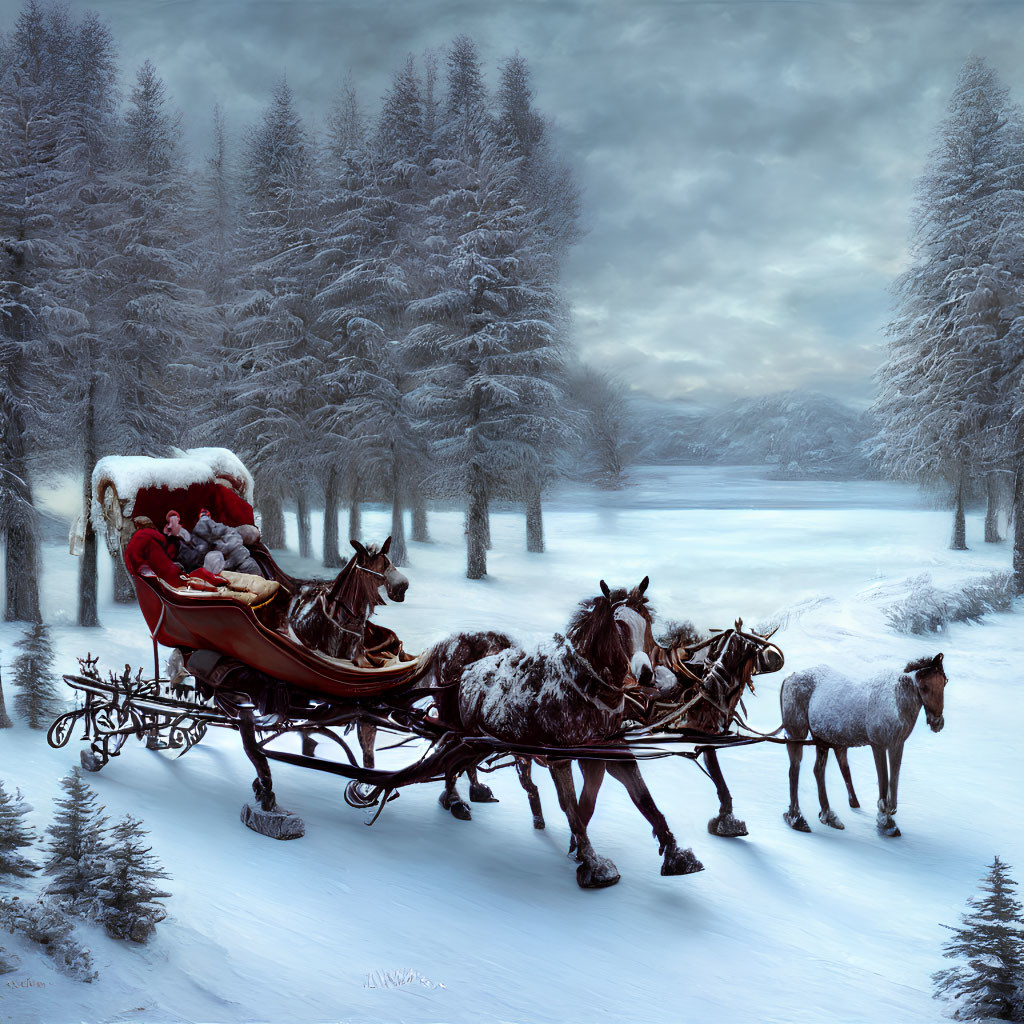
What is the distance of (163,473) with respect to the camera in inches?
219

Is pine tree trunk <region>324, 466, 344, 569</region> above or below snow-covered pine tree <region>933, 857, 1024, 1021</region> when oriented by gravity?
above

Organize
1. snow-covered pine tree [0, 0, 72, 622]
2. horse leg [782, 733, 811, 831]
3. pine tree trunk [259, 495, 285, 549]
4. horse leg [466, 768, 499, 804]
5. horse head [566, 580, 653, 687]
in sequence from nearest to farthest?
horse head [566, 580, 653, 687] < horse leg [782, 733, 811, 831] < horse leg [466, 768, 499, 804] < snow-covered pine tree [0, 0, 72, 622] < pine tree trunk [259, 495, 285, 549]

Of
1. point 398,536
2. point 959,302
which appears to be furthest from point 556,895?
point 398,536

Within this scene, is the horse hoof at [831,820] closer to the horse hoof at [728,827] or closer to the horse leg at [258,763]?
the horse hoof at [728,827]

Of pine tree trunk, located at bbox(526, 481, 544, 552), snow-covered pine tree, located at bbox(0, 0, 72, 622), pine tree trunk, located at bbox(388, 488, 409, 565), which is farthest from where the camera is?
pine tree trunk, located at bbox(388, 488, 409, 565)

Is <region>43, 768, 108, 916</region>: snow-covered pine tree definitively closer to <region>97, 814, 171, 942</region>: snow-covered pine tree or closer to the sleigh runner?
<region>97, 814, 171, 942</region>: snow-covered pine tree

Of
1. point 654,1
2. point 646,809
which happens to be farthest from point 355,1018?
point 654,1

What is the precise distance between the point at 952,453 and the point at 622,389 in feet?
11.3

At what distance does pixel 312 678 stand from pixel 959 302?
23.6 ft

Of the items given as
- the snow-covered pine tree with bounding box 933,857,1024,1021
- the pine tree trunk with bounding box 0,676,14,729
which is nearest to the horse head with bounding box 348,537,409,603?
the snow-covered pine tree with bounding box 933,857,1024,1021

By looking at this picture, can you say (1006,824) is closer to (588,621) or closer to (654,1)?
(588,621)

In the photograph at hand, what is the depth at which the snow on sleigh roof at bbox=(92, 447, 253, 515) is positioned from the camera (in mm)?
5363

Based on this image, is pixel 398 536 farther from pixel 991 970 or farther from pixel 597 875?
pixel 991 970

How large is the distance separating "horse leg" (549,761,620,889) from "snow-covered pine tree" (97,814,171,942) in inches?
65.3
